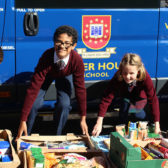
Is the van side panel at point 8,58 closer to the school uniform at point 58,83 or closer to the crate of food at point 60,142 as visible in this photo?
the school uniform at point 58,83

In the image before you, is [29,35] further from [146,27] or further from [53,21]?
[146,27]

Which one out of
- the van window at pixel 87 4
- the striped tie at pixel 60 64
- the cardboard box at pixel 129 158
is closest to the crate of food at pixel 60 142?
the cardboard box at pixel 129 158

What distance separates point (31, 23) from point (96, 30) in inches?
28.3

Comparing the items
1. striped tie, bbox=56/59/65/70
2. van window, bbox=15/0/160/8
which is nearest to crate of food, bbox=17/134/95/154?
striped tie, bbox=56/59/65/70

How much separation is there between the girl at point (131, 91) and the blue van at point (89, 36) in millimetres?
422

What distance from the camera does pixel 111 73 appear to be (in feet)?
12.6

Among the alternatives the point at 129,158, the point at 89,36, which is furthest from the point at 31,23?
the point at 129,158

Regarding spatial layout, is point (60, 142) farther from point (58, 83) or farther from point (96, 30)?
point (96, 30)

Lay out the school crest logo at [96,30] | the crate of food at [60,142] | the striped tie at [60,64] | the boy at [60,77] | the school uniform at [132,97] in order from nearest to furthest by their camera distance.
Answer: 1. the crate of food at [60,142]
2. the boy at [60,77]
3. the striped tie at [60,64]
4. the school uniform at [132,97]
5. the school crest logo at [96,30]

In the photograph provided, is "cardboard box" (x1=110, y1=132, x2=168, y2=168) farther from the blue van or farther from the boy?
the blue van

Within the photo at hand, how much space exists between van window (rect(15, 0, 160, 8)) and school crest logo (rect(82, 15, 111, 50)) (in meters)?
0.14

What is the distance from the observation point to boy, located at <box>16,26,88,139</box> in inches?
118

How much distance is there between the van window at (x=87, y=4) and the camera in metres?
3.49

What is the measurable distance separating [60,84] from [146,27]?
1276 mm
